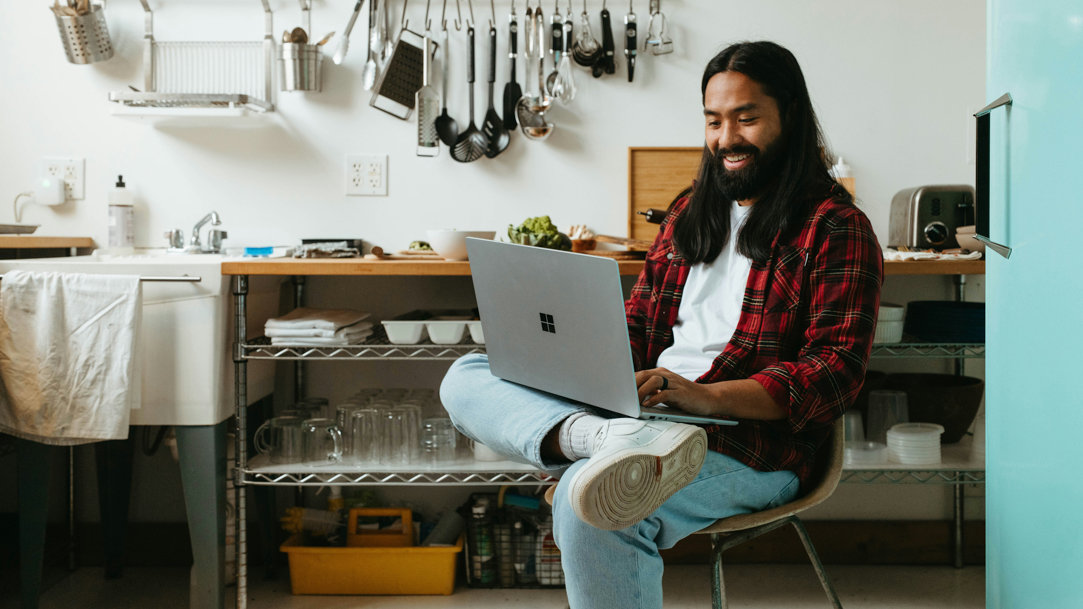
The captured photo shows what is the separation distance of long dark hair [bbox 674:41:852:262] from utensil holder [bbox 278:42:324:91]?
3.90 ft

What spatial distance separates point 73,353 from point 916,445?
1.79 metres

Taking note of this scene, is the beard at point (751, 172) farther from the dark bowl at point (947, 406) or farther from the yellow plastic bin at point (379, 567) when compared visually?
the yellow plastic bin at point (379, 567)

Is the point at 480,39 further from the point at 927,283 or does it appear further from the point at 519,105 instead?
the point at 927,283

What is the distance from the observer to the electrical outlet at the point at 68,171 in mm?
2414

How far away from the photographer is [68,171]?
2420 millimetres

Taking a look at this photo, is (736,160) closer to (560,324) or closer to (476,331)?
(560,324)

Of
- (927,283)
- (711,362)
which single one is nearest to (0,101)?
(711,362)

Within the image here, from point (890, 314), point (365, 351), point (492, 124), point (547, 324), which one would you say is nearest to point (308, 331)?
point (365, 351)

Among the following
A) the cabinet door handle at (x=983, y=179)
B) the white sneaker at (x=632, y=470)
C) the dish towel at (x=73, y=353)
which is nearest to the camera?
the white sneaker at (x=632, y=470)

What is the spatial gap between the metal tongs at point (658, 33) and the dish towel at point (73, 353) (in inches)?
55.0

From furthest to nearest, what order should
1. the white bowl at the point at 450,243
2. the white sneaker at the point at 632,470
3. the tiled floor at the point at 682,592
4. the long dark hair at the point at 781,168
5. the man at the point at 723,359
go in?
the tiled floor at the point at 682,592 → the white bowl at the point at 450,243 → the long dark hair at the point at 781,168 → the man at the point at 723,359 → the white sneaker at the point at 632,470

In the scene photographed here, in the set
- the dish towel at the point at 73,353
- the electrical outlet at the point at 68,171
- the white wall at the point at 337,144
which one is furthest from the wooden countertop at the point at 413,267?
the electrical outlet at the point at 68,171

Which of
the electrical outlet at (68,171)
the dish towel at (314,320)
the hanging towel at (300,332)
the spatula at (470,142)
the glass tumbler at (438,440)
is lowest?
the glass tumbler at (438,440)

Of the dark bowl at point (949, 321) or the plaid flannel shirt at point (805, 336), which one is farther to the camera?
the dark bowl at point (949, 321)
